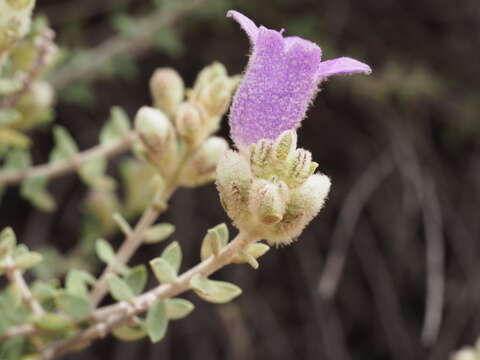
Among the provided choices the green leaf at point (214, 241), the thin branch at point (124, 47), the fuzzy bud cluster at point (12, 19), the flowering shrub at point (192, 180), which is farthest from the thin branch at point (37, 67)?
the green leaf at point (214, 241)

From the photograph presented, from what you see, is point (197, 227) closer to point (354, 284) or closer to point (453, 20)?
point (354, 284)

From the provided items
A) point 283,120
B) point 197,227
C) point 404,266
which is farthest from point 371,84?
point 283,120

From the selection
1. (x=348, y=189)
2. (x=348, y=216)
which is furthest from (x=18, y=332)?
(x=348, y=189)

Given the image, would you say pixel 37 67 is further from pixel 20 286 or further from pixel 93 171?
pixel 20 286

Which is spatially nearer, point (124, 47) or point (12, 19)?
point (12, 19)

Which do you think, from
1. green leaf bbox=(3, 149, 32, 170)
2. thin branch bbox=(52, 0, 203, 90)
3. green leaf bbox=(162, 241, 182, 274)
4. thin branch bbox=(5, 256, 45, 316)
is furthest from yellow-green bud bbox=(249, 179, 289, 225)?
thin branch bbox=(52, 0, 203, 90)

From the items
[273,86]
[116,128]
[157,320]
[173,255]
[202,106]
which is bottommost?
[157,320]

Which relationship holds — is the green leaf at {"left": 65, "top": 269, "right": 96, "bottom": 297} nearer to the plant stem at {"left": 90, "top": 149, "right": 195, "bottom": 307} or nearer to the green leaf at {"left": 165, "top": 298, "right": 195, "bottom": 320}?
the plant stem at {"left": 90, "top": 149, "right": 195, "bottom": 307}

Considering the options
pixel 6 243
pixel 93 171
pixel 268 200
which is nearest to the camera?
pixel 268 200
